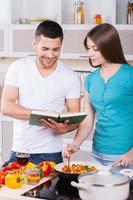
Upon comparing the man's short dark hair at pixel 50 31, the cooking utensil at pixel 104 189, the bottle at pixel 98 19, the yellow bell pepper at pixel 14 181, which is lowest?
the yellow bell pepper at pixel 14 181

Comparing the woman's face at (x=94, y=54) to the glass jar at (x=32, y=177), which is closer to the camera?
the glass jar at (x=32, y=177)

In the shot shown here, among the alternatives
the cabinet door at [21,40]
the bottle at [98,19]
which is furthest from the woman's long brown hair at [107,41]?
the cabinet door at [21,40]

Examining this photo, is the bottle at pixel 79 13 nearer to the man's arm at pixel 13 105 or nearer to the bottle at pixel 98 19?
the bottle at pixel 98 19

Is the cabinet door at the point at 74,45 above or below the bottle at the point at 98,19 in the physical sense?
below

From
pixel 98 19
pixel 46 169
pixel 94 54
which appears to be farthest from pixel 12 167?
pixel 98 19

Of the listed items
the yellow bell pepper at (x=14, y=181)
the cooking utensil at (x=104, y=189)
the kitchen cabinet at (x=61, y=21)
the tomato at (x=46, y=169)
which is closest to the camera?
the cooking utensil at (x=104, y=189)

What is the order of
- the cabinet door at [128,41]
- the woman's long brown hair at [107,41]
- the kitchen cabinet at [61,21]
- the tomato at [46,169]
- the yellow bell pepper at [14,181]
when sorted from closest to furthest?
the yellow bell pepper at [14,181] → the tomato at [46,169] → the woman's long brown hair at [107,41] → the cabinet door at [128,41] → the kitchen cabinet at [61,21]

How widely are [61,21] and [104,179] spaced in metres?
2.97

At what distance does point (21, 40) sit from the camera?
4.75m

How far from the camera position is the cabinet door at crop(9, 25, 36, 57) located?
15.4 feet

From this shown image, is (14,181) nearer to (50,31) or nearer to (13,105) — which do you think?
(13,105)

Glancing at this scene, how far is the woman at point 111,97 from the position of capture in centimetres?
247

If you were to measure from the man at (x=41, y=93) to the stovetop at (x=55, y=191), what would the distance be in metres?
0.53

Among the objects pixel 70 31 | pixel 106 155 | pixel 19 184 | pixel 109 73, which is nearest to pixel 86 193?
pixel 19 184
